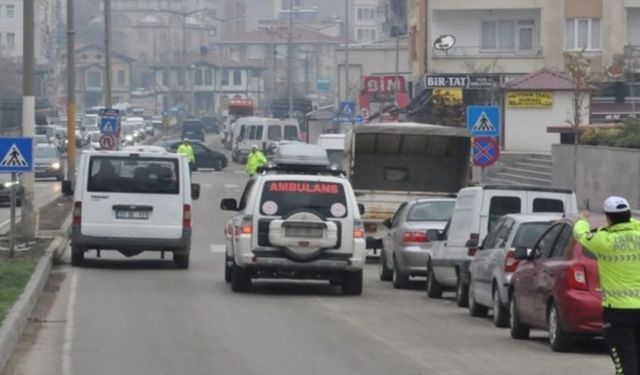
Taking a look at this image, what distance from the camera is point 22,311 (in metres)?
19.0

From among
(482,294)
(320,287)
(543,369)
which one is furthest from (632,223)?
(320,287)

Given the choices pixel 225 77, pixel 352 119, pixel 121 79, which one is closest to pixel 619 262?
pixel 352 119

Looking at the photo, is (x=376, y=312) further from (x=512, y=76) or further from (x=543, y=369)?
(x=512, y=76)

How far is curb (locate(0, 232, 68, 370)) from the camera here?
52.7 feet

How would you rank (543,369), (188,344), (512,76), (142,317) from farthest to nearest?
(512,76) < (142,317) < (188,344) < (543,369)

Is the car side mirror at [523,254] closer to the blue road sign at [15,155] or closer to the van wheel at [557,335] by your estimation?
the van wheel at [557,335]

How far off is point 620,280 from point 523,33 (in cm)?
5907

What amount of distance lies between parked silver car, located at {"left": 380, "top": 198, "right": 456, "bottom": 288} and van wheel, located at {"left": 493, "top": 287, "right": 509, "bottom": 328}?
→ 21.2ft

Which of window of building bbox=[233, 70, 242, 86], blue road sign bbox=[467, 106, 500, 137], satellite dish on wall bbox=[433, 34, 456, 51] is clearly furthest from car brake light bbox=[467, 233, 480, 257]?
window of building bbox=[233, 70, 242, 86]

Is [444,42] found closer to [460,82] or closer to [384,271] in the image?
[460,82]

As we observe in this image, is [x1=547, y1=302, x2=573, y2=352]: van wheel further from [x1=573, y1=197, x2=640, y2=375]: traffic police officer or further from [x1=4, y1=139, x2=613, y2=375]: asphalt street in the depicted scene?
[x1=573, y1=197, x2=640, y2=375]: traffic police officer

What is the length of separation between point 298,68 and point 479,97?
4959 inches

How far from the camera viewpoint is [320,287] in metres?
26.7

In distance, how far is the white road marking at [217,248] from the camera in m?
35.8
